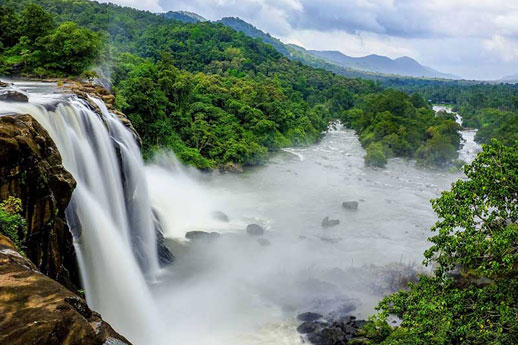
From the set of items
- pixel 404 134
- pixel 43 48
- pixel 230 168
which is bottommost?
pixel 230 168

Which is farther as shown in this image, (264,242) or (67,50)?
(67,50)

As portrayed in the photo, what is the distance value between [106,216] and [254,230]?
34.2 ft

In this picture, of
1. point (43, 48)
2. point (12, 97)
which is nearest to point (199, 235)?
point (12, 97)

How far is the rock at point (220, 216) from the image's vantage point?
79.8 ft

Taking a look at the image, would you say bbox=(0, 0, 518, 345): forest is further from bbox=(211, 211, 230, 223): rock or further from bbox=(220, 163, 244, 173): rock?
bbox=(211, 211, 230, 223): rock

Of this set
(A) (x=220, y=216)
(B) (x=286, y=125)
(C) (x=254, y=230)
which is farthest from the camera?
(B) (x=286, y=125)

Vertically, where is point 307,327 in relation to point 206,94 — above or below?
below

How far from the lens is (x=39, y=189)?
862 centimetres

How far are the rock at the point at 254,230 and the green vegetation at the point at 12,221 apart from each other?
15.4 m

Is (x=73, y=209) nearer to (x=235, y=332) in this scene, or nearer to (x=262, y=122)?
(x=235, y=332)

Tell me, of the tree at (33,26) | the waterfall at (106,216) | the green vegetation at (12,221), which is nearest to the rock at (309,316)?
the waterfall at (106,216)

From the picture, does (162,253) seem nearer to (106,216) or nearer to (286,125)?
(106,216)

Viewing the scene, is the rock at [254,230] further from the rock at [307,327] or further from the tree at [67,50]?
the tree at [67,50]

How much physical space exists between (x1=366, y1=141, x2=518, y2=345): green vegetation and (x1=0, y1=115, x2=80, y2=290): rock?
7979mm
